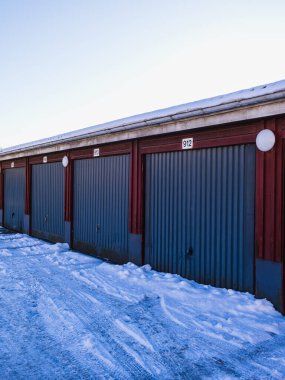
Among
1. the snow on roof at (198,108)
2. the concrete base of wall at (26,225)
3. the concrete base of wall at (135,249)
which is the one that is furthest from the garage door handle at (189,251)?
the concrete base of wall at (26,225)

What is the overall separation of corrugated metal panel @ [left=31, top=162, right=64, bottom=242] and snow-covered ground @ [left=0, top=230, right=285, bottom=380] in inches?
170

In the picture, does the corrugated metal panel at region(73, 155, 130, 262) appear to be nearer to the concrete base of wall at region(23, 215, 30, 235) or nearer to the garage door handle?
the garage door handle

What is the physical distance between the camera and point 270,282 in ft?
16.7

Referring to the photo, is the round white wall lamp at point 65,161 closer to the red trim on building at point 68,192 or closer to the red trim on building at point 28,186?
the red trim on building at point 68,192

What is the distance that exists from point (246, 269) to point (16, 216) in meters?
11.3

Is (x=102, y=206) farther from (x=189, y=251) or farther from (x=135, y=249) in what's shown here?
(x=189, y=251)

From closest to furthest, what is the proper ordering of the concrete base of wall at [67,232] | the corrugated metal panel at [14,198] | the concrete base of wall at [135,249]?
1. the concrete base of wall at [135,249]
2. the concrete base of wall at [67,232]
3. the corrugated metal panel at [14,198]

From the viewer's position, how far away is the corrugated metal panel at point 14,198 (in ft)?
45.8

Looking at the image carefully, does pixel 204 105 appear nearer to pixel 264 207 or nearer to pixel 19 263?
pixel 264 207

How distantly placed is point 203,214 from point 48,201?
704 cm

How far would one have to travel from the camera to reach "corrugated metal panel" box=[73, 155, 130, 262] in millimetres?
8344

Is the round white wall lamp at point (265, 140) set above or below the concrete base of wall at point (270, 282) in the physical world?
above

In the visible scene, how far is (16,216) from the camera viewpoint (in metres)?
14.4

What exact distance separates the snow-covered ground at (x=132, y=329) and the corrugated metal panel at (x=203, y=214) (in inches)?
14.5
